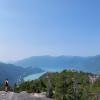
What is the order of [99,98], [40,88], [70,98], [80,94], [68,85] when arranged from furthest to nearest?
1. [40,88]
2. [99,98]
3. [80,94]
4. [68,85]
5. [70,98]

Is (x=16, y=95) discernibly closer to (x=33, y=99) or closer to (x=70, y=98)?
(x=33, y=99)

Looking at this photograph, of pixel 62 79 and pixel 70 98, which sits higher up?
pixel 62 79

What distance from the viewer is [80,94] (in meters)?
90.1

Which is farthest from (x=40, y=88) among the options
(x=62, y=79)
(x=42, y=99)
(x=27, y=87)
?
(x=42, y=99)

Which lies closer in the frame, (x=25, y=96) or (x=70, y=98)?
(x=25, y=96)

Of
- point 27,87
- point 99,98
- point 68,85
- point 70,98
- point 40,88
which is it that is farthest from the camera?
point 27,87

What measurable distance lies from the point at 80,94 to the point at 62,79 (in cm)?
1001

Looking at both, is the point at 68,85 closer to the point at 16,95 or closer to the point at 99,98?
the point at 99,98

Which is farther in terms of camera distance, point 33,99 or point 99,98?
point 99,98

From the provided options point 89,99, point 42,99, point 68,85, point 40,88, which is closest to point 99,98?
point 89,99

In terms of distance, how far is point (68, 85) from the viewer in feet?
275

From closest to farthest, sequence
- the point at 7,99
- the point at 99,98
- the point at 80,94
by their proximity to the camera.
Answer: the point at 7,99, the point at 80,94, the point at 99,98

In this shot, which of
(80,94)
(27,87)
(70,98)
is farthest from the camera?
(27,87)

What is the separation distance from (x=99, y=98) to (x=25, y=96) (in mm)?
66286
